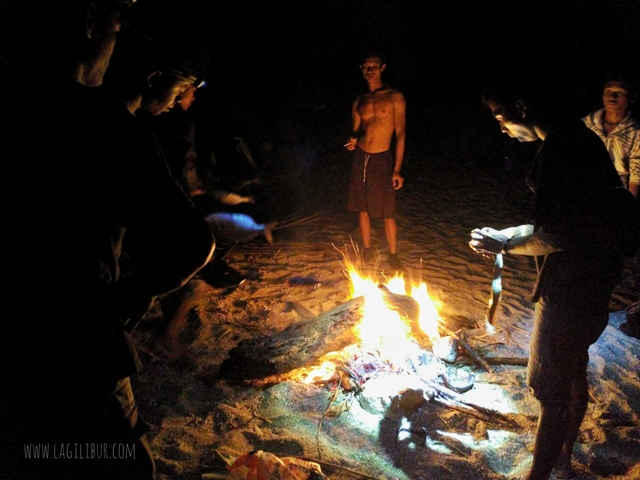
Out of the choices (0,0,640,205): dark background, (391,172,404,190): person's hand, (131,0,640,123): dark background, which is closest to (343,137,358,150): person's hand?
(391,172,404,190): person's hand

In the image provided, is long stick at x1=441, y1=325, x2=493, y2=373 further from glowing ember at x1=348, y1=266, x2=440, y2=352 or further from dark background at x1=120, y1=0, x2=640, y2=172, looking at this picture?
dark background at x1=120, y1=0, x2=640, y2=172

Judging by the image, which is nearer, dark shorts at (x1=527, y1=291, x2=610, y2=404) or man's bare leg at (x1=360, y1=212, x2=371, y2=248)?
dark shorts at (x1=527, y1=291, x2=610, y2=404)

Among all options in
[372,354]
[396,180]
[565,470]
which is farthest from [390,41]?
[565,470]

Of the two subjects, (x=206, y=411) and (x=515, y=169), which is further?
(x=515, y=169)

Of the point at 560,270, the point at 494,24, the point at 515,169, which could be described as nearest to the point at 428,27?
the point at 494,24

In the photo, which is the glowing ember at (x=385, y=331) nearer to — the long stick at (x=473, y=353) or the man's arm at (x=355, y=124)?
the long stick at (x=473, y=353)

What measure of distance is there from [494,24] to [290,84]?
33.7 feet

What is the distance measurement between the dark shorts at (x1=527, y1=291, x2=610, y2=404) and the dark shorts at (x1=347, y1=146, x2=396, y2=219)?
13.0ft

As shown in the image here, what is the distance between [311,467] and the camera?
9.21 ft

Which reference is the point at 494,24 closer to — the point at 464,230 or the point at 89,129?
the point at 464,230

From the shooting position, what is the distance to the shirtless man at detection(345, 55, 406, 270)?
6074mm

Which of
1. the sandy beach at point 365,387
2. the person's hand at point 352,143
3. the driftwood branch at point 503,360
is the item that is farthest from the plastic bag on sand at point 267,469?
the person's hand at point 352,143

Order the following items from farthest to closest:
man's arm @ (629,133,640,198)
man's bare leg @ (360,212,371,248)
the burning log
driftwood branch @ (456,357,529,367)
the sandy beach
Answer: man's bare leg @ (360,212,371,248), driftwood branch @ (456,357,529,367), man's arm @ (629,133,640,198), the burning log, the sandy beach

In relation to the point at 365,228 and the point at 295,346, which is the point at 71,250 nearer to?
the point at 295,346
